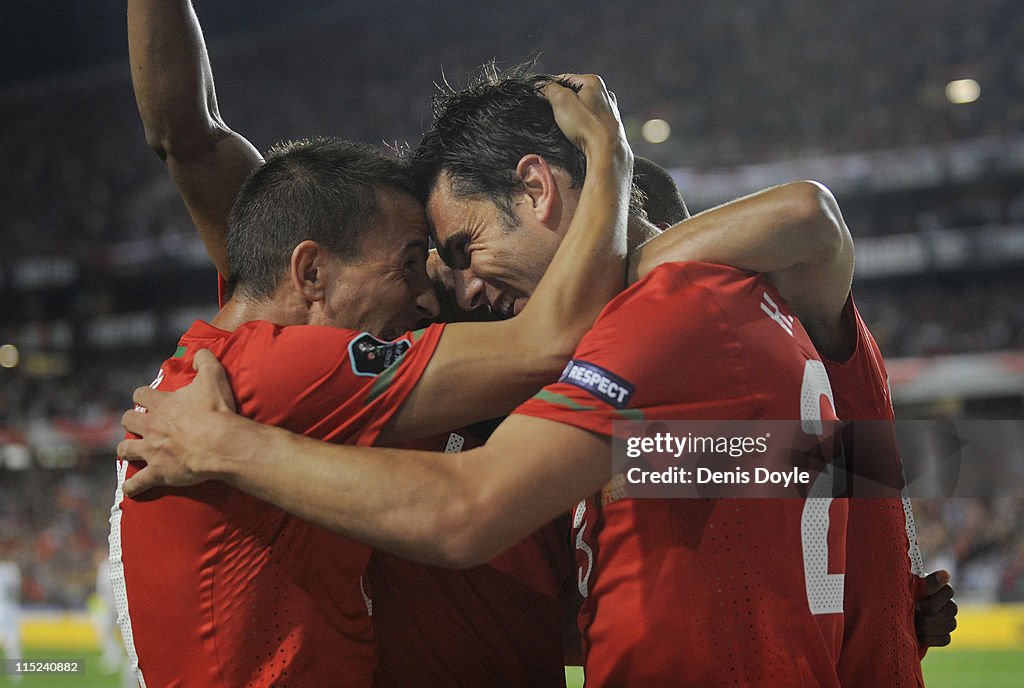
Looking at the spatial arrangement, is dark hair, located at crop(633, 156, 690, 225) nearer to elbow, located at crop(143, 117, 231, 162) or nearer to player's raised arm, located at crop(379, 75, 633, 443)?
player's raised arm, located at crop(379, 75, 633, 443)

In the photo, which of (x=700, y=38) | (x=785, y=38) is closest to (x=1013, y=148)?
(x=785, y=38)

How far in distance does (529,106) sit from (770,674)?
1.26m

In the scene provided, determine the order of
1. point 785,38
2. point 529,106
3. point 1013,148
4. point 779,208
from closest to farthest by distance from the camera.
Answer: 1. point 779,208
2. point 529,106
3. point 1013,148
4. point 785,38

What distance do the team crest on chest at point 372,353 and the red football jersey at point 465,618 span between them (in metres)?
0.37

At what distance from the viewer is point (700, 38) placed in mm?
21750

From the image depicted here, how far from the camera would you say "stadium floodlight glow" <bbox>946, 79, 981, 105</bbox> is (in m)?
19.1

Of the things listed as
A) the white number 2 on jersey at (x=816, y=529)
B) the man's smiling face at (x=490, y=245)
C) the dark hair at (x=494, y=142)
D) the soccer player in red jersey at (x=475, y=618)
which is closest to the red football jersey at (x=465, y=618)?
the soccer player in red jersey at (x=475, y=618)

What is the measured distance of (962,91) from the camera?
1922 centimetres

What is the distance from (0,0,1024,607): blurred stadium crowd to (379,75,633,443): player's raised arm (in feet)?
48.9

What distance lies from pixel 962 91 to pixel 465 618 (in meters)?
19.7

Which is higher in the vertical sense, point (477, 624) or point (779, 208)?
point (779, 208)

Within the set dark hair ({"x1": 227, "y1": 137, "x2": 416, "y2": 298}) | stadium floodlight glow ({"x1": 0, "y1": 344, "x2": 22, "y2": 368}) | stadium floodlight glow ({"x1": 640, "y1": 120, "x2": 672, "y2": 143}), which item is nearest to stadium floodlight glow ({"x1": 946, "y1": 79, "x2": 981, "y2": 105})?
stadium floodlight glow ({"x1": 640, "y1": 120, "x2": 672, "y2": 143})

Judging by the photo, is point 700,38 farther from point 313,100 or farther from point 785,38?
point 313,100

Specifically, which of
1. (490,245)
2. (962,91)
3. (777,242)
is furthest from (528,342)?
(962,91)
